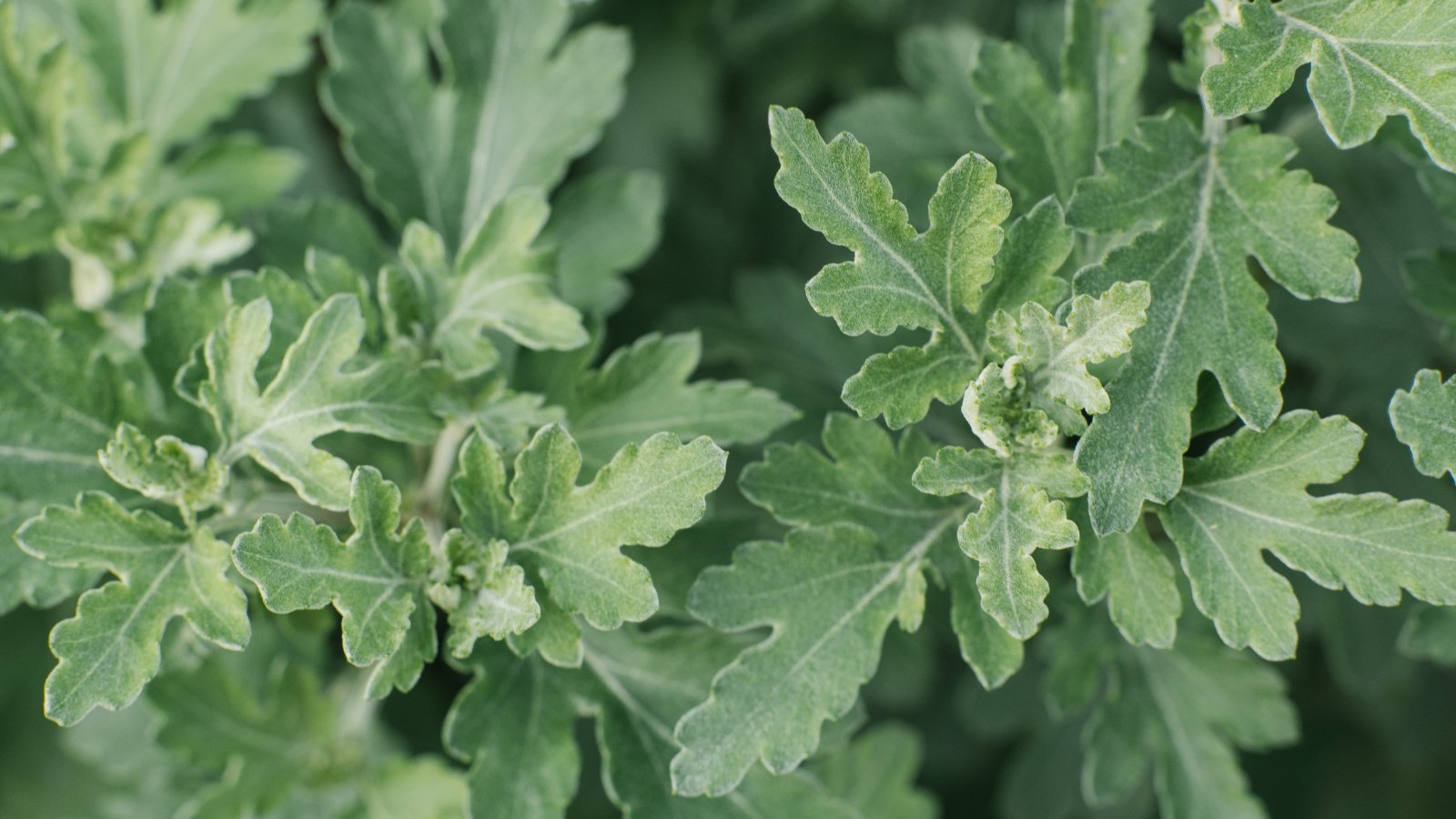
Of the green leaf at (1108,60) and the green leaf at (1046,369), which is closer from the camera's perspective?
the green leaf at (1046,369)

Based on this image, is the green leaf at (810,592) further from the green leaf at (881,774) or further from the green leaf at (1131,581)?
the green leaf at (881,774)

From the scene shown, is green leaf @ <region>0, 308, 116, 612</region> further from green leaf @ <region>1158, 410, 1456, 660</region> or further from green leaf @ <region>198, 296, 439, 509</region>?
green leaf @ <region>1158, 410, 1456, 660</region>

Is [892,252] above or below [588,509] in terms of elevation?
above

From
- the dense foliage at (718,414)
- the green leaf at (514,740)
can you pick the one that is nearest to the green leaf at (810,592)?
the dense foliage at (718,414)

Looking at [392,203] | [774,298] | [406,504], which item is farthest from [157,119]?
[774,298]

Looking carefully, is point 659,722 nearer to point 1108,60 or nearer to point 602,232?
point 602,232

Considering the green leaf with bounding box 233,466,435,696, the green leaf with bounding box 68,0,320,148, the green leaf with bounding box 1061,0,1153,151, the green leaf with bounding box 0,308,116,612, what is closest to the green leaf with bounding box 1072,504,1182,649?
the green leaf with bounding box 1061,0,1153,151

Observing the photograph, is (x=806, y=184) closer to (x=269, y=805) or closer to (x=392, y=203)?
(x=392, y=203)

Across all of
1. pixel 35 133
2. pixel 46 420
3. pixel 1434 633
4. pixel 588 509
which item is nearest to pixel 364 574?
pixel 588 509
